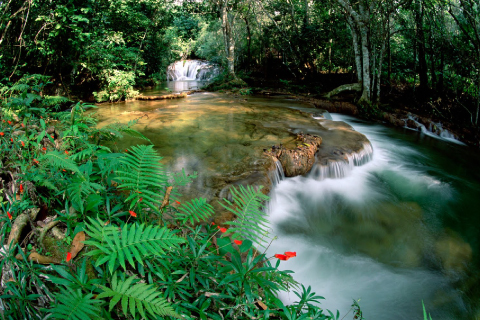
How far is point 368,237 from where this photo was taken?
413 centimetres

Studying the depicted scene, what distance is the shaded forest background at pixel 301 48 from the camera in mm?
8297

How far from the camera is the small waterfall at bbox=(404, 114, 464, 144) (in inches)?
337

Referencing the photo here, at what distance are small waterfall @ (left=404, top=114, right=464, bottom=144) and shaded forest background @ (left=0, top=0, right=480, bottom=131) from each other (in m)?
0.69

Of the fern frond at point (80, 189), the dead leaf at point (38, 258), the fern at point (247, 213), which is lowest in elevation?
the dead leaf at point (38, 258)

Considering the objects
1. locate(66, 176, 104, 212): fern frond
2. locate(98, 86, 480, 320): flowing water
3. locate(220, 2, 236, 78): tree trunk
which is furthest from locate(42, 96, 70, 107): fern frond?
locate(220, 2, 236, 78): tree trunk

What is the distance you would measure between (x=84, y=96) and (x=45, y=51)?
2.82m

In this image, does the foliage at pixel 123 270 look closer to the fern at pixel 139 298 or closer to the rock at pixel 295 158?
the fern at pixel 139 298

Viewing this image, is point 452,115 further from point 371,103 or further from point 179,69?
A: point 179,69

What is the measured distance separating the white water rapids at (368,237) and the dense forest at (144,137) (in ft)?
1.53

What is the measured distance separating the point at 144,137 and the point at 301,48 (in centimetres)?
1546

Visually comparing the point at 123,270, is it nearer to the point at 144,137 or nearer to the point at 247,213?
the point at 247,213

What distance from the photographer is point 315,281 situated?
3.37 meters

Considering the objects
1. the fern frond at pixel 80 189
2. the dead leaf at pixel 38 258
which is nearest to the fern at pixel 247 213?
the fern frond at pixel 80 189

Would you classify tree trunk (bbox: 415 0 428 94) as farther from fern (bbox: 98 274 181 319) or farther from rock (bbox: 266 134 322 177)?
fern (bbox: 98 274 181 319)
